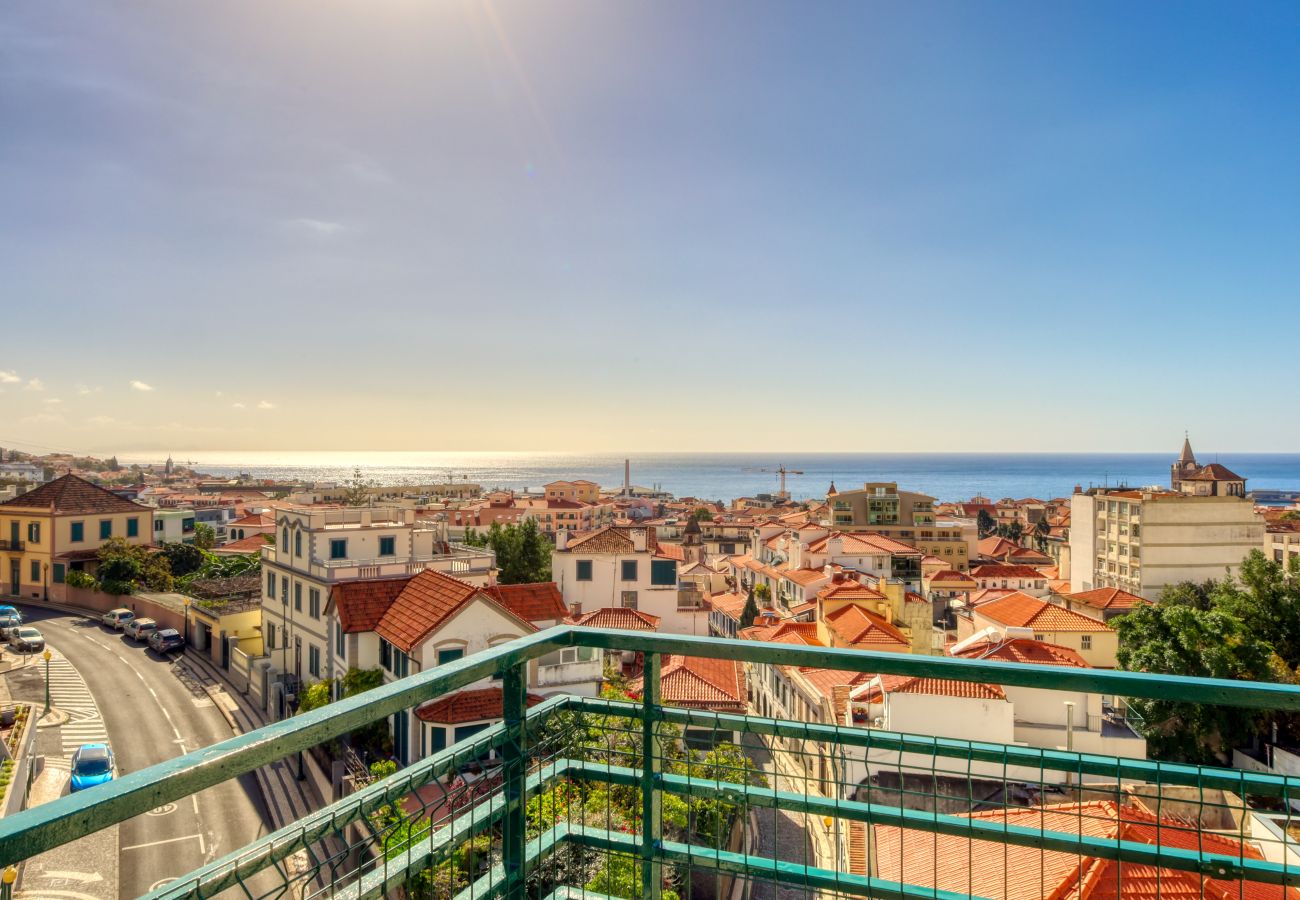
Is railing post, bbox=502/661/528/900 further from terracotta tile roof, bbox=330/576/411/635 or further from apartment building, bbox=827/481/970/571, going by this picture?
apartment building, bbox=827/481/970/571

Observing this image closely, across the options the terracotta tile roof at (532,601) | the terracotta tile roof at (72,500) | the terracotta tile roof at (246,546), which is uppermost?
the terracotta tile roof at (72,500)

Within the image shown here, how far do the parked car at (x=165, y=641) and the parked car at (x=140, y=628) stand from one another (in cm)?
67

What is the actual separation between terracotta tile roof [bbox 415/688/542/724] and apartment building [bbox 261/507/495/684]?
14.1 feet

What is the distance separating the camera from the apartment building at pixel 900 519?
5666 cm

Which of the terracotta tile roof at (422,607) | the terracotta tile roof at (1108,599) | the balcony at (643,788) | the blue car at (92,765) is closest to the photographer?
the balcony at (643,788)

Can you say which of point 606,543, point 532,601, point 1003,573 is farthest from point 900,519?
point 532,601

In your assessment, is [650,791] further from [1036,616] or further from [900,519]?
[900,519]

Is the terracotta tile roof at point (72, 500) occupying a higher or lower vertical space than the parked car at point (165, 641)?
higher

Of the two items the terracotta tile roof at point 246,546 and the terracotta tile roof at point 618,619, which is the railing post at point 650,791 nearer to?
the terracotta tile roof at point 618,619

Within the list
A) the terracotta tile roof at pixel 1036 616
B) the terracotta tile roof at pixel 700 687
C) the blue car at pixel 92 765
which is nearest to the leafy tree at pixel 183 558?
the blue car at pixel 92 765

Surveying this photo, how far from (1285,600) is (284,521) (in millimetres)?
30767

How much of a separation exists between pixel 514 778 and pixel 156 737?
1820 centimetres

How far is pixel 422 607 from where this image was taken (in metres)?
16.1

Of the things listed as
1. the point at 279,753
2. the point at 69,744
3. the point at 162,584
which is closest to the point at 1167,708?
the point at 279,753
